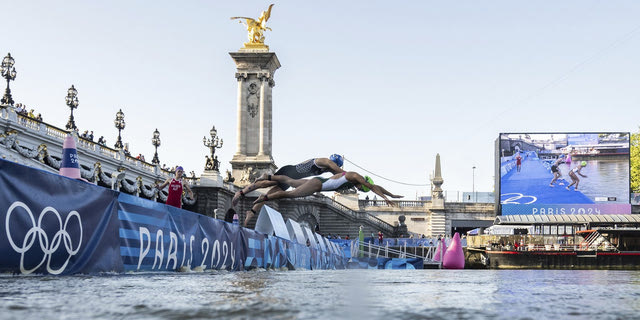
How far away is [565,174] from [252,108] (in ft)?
91.1

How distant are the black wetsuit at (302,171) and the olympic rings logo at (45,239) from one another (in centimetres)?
870

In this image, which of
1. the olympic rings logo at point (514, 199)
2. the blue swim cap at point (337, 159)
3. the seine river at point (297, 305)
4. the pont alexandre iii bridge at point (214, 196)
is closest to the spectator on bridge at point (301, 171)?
the blue swim cap at point (337, 159)

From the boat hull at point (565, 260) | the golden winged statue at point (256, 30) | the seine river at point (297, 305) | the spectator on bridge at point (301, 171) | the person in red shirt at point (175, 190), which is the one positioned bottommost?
the boat hull at point (565, 260)

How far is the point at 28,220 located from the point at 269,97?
64475 millimetres

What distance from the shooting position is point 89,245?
888cm

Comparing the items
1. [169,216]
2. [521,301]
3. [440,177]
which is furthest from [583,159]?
[521,301]

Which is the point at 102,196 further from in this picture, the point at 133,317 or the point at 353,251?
the point at 353,251

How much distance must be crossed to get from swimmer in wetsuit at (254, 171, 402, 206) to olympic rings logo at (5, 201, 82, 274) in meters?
7.72

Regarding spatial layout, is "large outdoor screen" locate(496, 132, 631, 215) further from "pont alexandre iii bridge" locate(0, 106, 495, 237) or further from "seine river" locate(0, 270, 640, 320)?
"seine river" locate(0, 270, 640, 320)

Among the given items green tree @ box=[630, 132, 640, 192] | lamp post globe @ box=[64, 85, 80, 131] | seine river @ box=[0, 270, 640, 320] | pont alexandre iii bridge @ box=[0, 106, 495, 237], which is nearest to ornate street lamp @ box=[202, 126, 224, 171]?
pont alexandre iii bridge @ box=[0, 106, 495, 237]

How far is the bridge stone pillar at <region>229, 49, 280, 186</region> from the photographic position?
70.3 m

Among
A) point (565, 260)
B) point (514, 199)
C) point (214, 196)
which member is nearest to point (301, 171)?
point (565, 260)

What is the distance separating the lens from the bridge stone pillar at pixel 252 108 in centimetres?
7031

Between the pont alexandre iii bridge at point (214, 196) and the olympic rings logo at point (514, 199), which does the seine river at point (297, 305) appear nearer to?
the pont alexandre iii bridge at point (214, 196)
